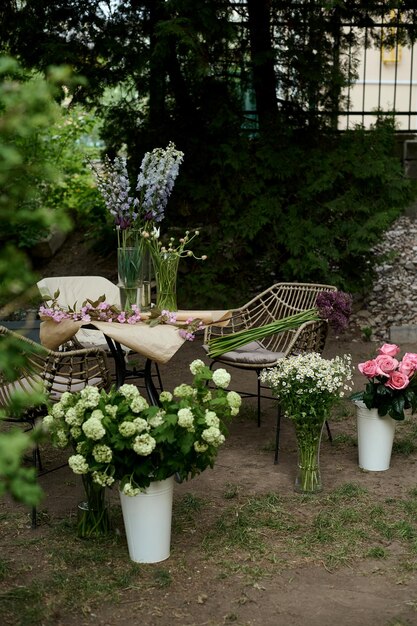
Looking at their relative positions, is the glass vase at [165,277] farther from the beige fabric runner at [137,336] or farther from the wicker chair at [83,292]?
the wicker chair at [83,292]

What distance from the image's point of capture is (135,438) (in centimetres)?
338

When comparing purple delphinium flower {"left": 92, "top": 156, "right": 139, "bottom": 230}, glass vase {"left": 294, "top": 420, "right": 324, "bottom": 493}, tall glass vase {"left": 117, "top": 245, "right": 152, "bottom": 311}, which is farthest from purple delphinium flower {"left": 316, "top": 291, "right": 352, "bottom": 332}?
purple delphinium flower {"left": 92, "top": 156, "right": 139, "bottom": 230}

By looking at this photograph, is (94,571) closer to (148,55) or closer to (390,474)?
(390,474)

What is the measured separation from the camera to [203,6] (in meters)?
6.98

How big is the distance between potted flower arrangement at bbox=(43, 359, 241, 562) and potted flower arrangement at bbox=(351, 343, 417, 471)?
1.24m

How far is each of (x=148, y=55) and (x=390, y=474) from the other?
14.2 feet

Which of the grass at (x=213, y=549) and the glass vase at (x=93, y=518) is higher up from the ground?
the glass vase at (x=93, y=518)

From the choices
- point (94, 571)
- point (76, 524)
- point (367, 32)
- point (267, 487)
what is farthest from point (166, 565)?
point (367, 32)

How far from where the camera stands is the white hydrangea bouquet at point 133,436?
3387mm

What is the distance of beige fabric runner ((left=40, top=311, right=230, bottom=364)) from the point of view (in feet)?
14.2

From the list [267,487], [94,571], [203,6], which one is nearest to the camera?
[94,571]

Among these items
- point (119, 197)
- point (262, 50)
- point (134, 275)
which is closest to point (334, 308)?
point (134, 275)

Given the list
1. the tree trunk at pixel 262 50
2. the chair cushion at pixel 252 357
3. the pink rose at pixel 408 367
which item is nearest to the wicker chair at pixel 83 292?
the chair cushion at pixel 252 357

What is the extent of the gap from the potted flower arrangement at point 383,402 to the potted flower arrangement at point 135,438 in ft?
4.06
